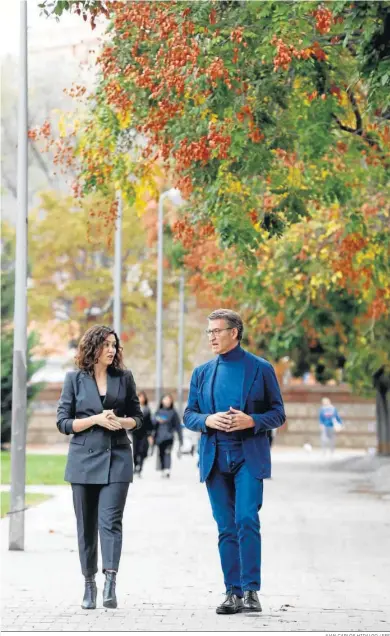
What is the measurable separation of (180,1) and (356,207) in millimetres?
7110

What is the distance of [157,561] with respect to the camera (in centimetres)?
1412

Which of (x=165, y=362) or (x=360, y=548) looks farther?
(x=165, y=362)

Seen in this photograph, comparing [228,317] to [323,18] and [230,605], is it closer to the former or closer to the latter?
[230,605]

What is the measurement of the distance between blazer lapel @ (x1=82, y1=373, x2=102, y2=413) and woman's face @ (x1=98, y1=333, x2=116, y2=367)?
0.15m

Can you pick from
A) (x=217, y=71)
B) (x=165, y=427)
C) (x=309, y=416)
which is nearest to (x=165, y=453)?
(x=165, y=427)

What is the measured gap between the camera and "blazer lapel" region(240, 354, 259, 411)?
33.7 feet

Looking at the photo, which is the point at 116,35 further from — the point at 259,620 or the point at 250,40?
the point at 259,620

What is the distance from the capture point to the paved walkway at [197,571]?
9992 mm

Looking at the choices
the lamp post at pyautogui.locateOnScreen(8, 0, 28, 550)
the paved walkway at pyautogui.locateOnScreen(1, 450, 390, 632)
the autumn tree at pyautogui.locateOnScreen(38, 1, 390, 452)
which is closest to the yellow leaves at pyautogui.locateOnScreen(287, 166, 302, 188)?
the autumn tree at pyautogui.locateOnScreen(38, 1, 390, 452)

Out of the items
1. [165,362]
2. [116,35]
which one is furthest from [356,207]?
[165,362]

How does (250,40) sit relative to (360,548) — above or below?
above

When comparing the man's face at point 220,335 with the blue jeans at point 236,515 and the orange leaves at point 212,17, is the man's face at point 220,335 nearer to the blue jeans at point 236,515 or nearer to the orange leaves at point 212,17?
the blue jeans at point 236,515

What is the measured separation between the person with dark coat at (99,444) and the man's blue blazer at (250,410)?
484 mm

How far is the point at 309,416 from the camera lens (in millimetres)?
62125
